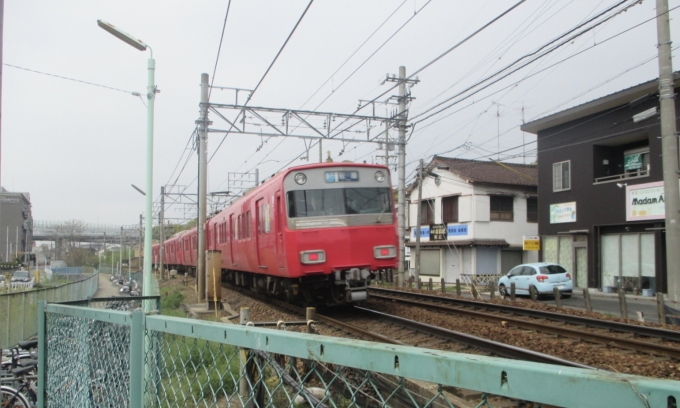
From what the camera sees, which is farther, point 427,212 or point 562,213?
point 427,212

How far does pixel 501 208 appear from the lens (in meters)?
30.5

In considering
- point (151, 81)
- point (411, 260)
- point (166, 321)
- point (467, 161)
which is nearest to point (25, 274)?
point (411, 260)

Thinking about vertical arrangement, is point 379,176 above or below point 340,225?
above

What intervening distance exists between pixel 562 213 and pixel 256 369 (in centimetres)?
2441

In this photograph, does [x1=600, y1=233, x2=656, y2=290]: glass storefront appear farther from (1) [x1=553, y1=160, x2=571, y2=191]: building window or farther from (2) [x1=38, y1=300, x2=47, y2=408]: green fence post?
(2) [x1=38, y1=300, x2=47, y2=408]: green fence post

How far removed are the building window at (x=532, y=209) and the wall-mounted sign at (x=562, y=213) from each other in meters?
6.29

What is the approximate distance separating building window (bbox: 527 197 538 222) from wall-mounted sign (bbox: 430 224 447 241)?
4.83m

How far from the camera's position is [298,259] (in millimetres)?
10336

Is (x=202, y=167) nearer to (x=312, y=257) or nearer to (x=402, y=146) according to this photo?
(x=402, y=146)

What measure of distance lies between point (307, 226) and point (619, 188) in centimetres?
1589

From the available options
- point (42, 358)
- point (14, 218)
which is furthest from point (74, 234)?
point (42, 358)

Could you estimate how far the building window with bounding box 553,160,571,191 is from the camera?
24.0 metres

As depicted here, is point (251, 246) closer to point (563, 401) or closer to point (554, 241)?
point (563, 401)

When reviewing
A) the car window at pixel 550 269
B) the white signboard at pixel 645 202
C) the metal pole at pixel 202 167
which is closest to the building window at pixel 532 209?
the white signboard at pixel 645 202
